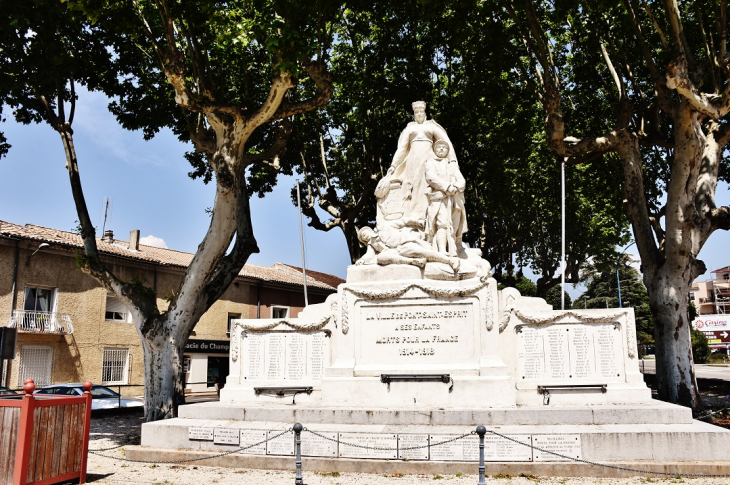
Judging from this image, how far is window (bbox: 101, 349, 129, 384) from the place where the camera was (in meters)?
25.5

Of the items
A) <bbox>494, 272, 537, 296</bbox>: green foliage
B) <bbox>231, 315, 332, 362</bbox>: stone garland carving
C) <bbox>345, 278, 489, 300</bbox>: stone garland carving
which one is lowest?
<bbox>231, 315, 332, 362</bbox>: stone garland carving

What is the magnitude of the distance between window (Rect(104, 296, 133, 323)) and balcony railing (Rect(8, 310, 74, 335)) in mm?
2100

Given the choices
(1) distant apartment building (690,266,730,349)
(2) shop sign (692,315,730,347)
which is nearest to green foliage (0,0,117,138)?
(2) shop sign (692,315,730,347)

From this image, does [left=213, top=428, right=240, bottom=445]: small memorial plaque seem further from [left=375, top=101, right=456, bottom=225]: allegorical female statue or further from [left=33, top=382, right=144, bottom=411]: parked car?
→ [left=33, top=382, right=144, bottom=411]: parked car

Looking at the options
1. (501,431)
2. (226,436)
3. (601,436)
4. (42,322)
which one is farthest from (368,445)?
(42,322)

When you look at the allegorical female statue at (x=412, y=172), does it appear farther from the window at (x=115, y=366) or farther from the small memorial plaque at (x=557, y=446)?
the window at (x=115, y=366)

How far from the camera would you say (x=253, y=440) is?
359 inches

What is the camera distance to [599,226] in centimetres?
2645

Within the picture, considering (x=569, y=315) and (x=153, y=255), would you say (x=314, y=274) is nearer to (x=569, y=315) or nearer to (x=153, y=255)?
(x=153, y=255)

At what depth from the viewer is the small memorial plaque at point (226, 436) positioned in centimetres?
924

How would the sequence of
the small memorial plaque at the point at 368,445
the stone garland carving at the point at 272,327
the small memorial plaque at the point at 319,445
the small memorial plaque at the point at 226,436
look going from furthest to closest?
the stone garland carving at the point at 272,327
the small memorial plaque at the point at 226,436
the small memorial plaque at the point at 319,445
the small memorial plaque at the point at 368,445

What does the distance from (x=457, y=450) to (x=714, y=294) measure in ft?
283

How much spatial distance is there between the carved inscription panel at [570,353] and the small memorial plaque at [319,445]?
3512mm

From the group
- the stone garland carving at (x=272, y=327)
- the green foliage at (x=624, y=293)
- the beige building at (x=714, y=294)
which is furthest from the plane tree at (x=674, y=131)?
the beige building at (x=714, y=294)
